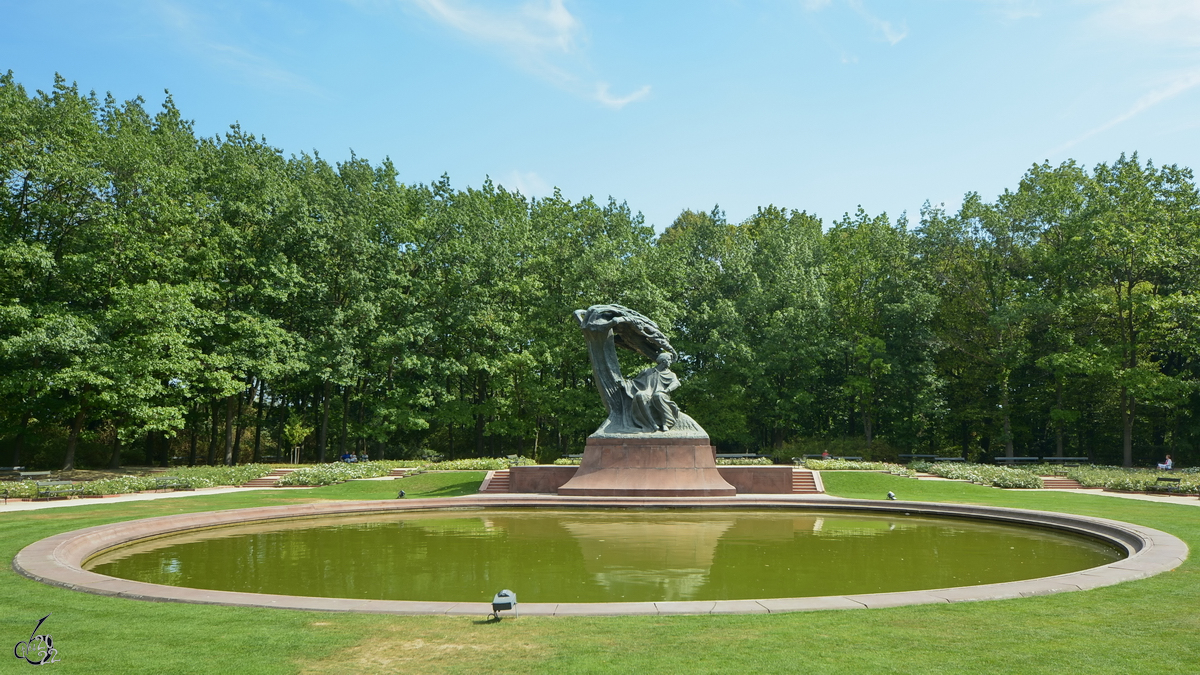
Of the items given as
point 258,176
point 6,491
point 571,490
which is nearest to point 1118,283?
point 571,490

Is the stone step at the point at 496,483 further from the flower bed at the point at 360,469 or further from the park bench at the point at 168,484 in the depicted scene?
the park bench at the point at 168,484

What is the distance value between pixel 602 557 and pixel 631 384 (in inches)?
506

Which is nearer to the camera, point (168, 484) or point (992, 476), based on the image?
point (168, 484)

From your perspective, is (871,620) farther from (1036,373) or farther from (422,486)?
(1036,373)

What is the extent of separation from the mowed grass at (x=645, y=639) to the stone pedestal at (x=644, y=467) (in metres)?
14.6

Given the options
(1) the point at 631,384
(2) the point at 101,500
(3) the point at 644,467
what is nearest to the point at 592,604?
(3) the point at 644,467

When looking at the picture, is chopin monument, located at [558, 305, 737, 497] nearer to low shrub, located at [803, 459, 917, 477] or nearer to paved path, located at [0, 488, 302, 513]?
low shrub, located at [803, 459, 917, 477]

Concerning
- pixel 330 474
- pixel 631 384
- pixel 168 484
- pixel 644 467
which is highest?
pixel 631 384

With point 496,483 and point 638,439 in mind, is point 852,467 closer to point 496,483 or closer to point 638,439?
point 638,439

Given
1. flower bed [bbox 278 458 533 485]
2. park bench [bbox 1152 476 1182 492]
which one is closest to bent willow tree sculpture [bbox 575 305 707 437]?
flower bed [bbox 278 458 533 485]

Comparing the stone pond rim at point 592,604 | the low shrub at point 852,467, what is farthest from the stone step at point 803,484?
the stone pond rim at point 592,604

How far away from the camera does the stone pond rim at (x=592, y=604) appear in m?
8.18

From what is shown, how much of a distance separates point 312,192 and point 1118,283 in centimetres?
4030
